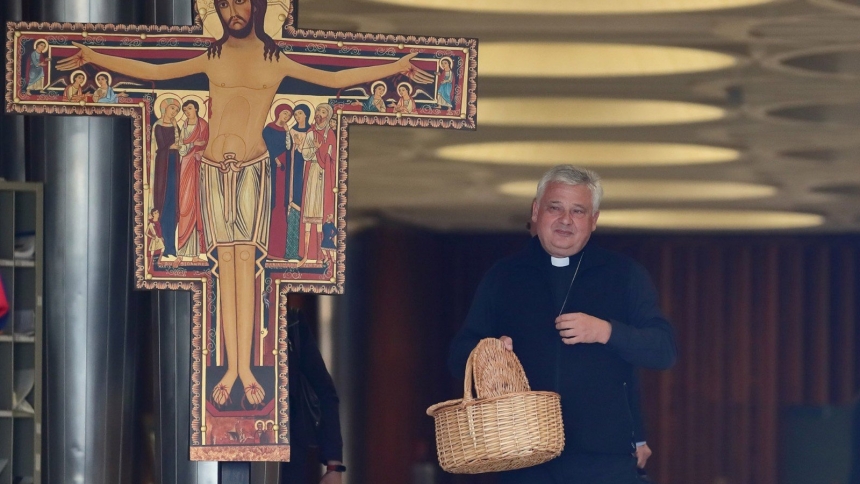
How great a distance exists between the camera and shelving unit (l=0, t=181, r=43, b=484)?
Answer: 4199 millimetres

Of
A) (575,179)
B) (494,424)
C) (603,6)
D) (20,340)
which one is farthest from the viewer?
(603,6)

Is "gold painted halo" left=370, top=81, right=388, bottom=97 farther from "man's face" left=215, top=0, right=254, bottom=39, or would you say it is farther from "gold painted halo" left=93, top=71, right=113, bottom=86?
"gold painted halo" left=93, top=71, right=113, bottom=86

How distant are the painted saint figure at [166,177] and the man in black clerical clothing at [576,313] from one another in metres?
0.84

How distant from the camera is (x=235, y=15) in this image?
3627mm

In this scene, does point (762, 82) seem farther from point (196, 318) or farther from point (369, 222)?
point (196, 318)

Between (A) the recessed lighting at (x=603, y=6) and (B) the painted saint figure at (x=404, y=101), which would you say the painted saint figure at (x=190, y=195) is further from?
(A) the recessed lighting at (x=603, y=6)

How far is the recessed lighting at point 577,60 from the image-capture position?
4.59 metres

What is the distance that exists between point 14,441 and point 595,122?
219 centimetres

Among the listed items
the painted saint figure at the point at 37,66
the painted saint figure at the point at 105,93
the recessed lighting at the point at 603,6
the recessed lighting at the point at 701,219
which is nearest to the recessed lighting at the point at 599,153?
the recessed lighting at the point at 701,219

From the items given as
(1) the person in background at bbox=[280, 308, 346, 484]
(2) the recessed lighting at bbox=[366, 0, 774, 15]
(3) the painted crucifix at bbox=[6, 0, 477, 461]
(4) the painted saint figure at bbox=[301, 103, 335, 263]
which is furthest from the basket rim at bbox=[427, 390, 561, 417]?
(2) the recessed lighting at bbox=[366, 0, 774, 15]

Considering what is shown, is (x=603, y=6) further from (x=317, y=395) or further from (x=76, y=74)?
(x=76, y=74)

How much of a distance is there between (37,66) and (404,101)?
39.4 inches

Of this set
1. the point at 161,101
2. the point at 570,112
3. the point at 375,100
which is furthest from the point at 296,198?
the point at 570,112

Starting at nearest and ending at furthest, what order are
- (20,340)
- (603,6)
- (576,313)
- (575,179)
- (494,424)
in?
(494,424) → (576,313) → (575,179) → (20,340) → (603,6)
